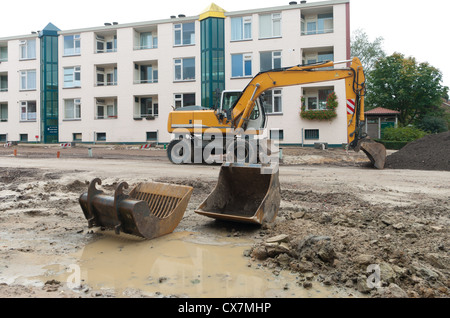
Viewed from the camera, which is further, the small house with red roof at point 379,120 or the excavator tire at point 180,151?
the small house with red roof at point 379,120

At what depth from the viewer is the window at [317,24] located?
95.0 feet

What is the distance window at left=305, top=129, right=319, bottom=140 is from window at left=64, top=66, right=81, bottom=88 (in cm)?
2006

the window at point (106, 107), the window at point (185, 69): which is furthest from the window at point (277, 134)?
the window at point (106, 107)

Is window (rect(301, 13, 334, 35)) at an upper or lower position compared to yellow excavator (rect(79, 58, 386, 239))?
upper

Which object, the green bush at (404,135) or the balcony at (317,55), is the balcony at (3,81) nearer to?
the balcony at (317,55)

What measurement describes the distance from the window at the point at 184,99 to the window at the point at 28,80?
14.6 meters

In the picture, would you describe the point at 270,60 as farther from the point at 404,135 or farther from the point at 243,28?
the point at 404,135

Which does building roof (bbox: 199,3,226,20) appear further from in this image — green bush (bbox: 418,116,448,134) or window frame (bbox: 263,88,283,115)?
green bush (bbox: 418,116,448,134)

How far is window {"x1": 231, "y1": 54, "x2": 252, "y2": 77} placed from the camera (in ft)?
98.1

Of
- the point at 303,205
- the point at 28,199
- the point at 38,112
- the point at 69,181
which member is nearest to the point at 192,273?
the point at 303,205

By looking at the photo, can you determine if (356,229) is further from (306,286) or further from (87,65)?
(87,65)

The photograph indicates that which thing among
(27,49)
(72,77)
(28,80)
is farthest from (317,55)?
(27,49)

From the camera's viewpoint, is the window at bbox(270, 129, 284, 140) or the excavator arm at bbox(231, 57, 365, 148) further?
the window at bbox(270, 129, 284, 140)

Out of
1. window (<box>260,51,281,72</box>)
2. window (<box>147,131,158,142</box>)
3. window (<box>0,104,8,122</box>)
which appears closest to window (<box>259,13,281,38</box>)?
window (<box>260,51,281,72</box>)
